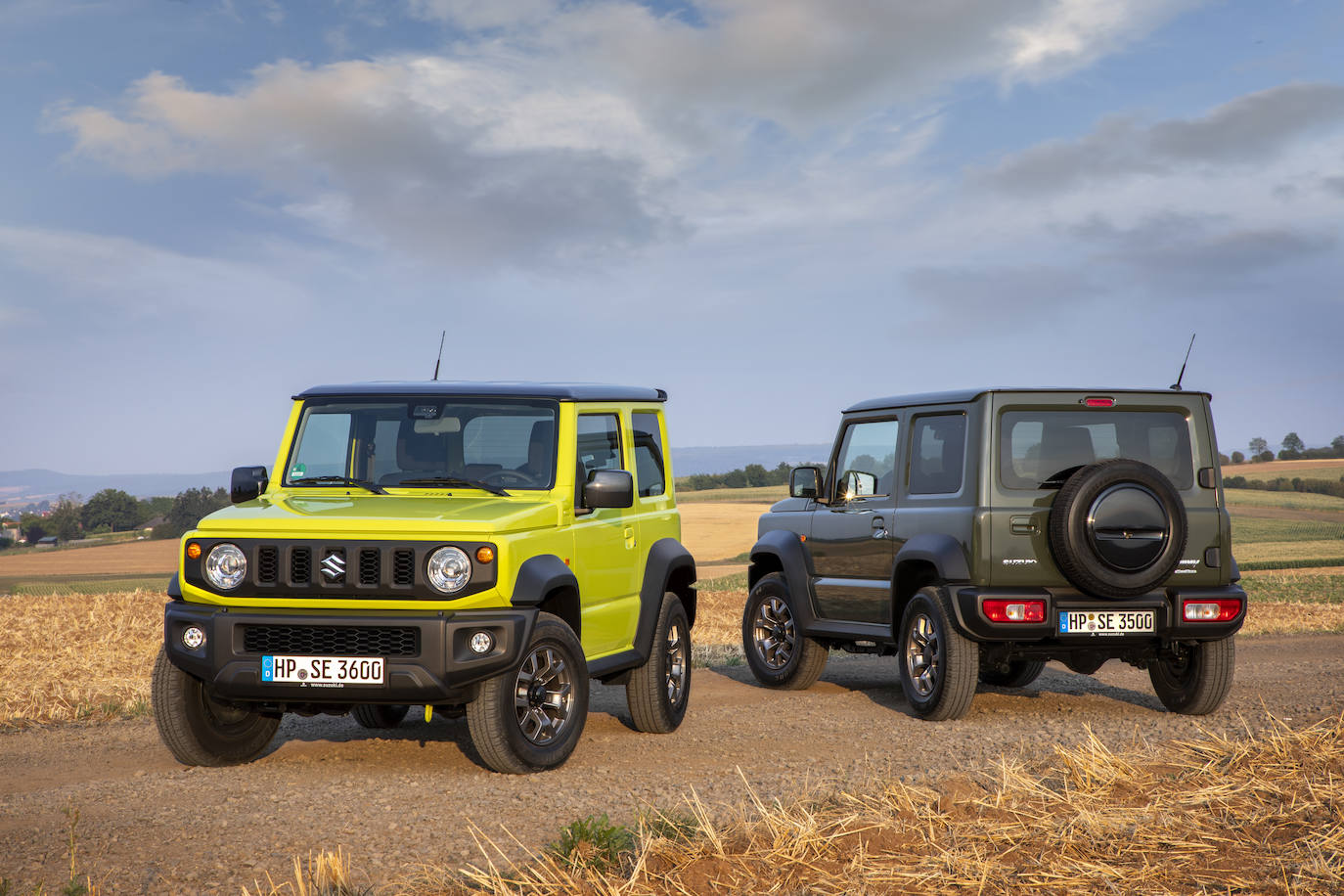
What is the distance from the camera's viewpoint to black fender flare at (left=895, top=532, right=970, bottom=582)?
874 centimetres

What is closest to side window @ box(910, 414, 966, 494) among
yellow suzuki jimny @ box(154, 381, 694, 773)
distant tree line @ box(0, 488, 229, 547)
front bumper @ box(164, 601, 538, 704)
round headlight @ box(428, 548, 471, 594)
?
yellow suzuki jimny @ box(154, 381, 694, 773)

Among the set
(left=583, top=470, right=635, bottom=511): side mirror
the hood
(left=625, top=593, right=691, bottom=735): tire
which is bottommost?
(left=625, top=593, right=691, bottom=735): tire

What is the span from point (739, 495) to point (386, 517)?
77810 millimetres

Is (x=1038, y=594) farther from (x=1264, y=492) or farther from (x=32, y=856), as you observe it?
(x=1264, y=492)

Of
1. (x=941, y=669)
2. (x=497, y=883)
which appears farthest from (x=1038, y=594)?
(x=497, y=883)

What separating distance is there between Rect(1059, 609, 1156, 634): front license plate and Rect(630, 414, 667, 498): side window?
3.03 m

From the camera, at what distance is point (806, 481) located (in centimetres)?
1079

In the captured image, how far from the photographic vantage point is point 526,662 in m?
6.89

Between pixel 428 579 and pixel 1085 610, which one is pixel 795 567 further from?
pixel 428 579

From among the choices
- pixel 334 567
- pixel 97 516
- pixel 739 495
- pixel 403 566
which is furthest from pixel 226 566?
pixel 739 495

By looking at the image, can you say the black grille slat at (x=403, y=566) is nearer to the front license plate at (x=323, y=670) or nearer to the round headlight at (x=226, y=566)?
the front license plate at (x=323, y=670)

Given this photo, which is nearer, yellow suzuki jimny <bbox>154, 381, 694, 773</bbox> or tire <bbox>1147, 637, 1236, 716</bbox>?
yellow suzuki jimny <bbox>154, 381, 694, 773</bbox>

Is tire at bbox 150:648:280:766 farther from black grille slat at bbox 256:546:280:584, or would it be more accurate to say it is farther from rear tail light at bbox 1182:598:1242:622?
rear tail light at bbox 1182:598:1242:622

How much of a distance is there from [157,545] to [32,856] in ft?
174
